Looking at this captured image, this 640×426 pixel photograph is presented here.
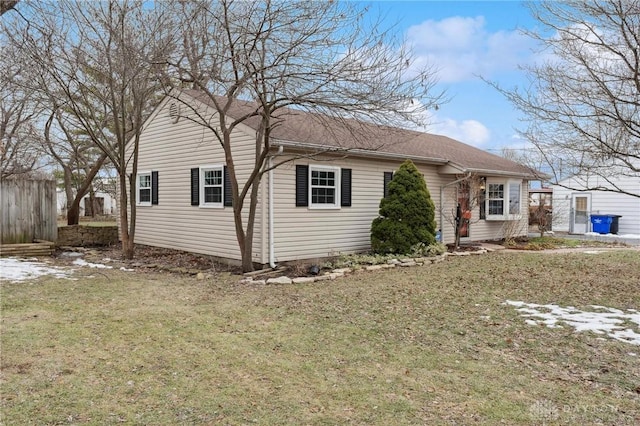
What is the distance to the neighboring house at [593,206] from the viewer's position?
20.2 metres

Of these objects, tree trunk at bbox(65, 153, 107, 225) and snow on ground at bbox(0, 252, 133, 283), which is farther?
tree trunk at bbox(65, 153, 107, 225)

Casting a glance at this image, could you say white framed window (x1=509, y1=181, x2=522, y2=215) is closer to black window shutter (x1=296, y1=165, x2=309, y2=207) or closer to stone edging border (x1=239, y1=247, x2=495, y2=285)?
stone edging border (x1=239, y1=247, x2=495, y2=285)

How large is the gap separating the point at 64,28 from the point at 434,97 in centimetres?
848

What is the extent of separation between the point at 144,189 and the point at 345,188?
652 cm

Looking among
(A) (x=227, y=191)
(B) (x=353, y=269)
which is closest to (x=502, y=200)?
(B) (x=353, y=269)

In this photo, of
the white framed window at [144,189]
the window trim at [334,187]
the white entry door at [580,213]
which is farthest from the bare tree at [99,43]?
the white entry door at [580,213]

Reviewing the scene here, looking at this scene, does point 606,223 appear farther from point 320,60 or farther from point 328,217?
point 320,60

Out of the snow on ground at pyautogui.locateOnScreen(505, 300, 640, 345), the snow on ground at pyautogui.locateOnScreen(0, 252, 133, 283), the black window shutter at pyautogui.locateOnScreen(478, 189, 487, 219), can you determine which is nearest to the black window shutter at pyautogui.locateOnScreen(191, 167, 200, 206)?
the snow on ground at pyautogui.locateOnScreen(0, 252, 133, 283)

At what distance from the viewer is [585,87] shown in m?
7.23

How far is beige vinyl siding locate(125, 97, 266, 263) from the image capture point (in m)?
10.3

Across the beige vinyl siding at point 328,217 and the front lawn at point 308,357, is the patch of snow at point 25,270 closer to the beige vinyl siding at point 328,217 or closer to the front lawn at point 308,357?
the front lawn at point 308,357

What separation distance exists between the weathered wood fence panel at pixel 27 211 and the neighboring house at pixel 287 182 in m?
2.35

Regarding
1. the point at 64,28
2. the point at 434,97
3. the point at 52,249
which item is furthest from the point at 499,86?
the point at 52,249

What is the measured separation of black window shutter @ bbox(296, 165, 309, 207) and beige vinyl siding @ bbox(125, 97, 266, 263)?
96 centimetres
